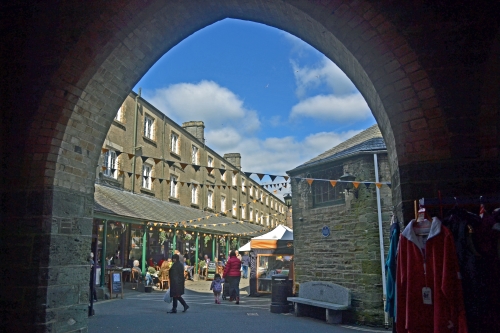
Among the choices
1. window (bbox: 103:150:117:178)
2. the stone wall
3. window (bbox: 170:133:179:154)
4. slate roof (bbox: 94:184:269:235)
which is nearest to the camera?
the stone wall

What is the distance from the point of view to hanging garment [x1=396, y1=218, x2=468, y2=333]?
10.3 ft

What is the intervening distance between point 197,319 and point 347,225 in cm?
433

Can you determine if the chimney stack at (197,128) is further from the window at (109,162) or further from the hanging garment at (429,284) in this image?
the hanging garment at (429,284)

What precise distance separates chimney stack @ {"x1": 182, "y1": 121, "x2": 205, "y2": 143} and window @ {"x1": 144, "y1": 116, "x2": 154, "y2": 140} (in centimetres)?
636

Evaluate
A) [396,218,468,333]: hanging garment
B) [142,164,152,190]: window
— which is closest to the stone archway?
[396,218,468,333]: hanging garment

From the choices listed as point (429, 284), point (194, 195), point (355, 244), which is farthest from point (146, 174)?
point (429, 284)

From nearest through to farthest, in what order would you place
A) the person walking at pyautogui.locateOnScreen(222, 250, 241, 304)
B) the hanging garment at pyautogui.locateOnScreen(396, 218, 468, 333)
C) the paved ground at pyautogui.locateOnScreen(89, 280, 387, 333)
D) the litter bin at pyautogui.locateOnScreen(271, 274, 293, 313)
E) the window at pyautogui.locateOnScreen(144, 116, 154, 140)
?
the hanging garment at pyautogui.locateOnScreen(396, 218, 468, 333) < the paved ground at pyautogui.locateOnScreen(89, 280, 387, 333) < the litter bin at pyautogui.locateOnScreen(271, 274, 293, 313) < the person walking at pyautogui.locateOnScreen(222, 250, 241, 304) < the window at pyautogui.locateOnScreen(144, 116, 154, 140)

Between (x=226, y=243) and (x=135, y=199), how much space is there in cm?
1131

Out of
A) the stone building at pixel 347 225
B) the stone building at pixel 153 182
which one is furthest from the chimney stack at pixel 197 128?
the stone building at pixel 347 225

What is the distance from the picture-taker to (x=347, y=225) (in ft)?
34.4

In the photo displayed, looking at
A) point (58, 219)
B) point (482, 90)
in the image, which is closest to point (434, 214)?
point (482, 90)

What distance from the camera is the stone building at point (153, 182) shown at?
605 inches

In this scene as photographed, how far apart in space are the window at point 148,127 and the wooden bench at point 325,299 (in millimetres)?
11481

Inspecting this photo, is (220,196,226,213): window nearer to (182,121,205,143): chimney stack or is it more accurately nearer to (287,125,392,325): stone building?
(182,121,205,143): chimney stack
